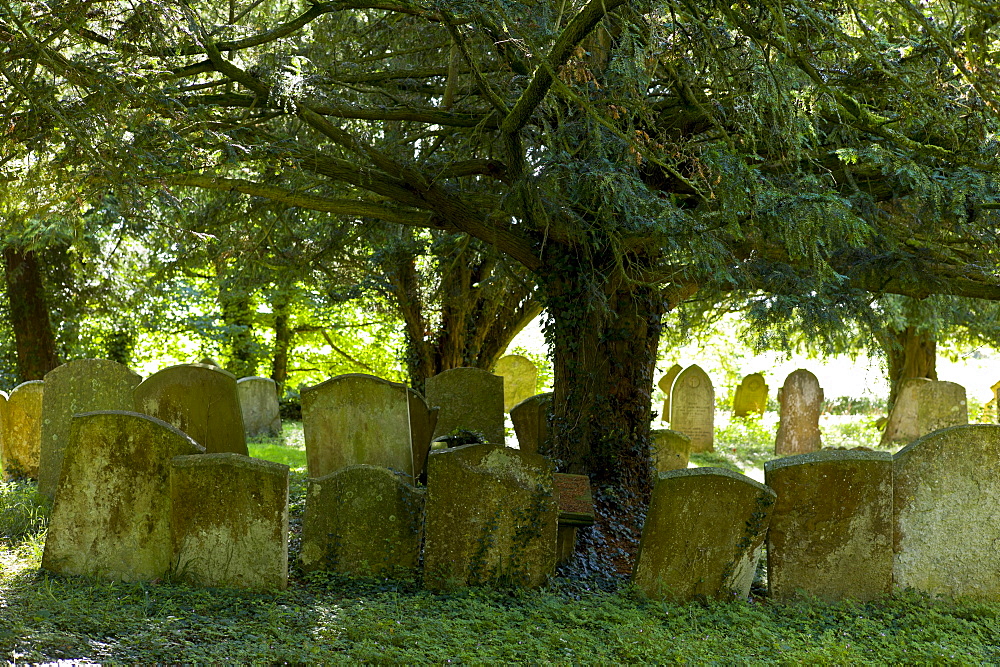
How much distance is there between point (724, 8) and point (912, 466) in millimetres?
3174

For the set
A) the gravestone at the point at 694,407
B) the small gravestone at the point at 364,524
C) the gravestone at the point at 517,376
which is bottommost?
the small gravestone at the point at 364,524

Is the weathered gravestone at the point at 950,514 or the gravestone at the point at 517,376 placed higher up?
the gravestone at the point at 517,376

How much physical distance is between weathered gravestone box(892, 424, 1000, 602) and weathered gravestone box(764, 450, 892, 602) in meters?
0.13

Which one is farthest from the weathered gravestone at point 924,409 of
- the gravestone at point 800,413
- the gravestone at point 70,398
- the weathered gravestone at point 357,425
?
the gravestone at point 70,398

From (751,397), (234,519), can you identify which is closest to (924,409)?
(751,397)

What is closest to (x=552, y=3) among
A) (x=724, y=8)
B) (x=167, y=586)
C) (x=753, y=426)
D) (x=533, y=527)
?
(x=724, y=8)

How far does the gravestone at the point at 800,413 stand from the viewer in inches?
512

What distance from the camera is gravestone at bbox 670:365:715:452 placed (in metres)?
13.5

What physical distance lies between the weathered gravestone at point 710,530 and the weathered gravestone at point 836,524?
0.21 m

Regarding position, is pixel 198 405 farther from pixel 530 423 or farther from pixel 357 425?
pixel 530 423

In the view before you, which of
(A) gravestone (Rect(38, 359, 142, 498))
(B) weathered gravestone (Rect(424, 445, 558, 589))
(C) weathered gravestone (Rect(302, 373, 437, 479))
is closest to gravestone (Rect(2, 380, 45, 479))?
(A) gravestone (Rect(38, 359, 142, 498))

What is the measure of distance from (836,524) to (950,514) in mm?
782

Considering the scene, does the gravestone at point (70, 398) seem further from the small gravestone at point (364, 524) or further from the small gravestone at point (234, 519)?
the small gravestone at point (364, 524)

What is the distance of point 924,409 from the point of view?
1316 centimetres
